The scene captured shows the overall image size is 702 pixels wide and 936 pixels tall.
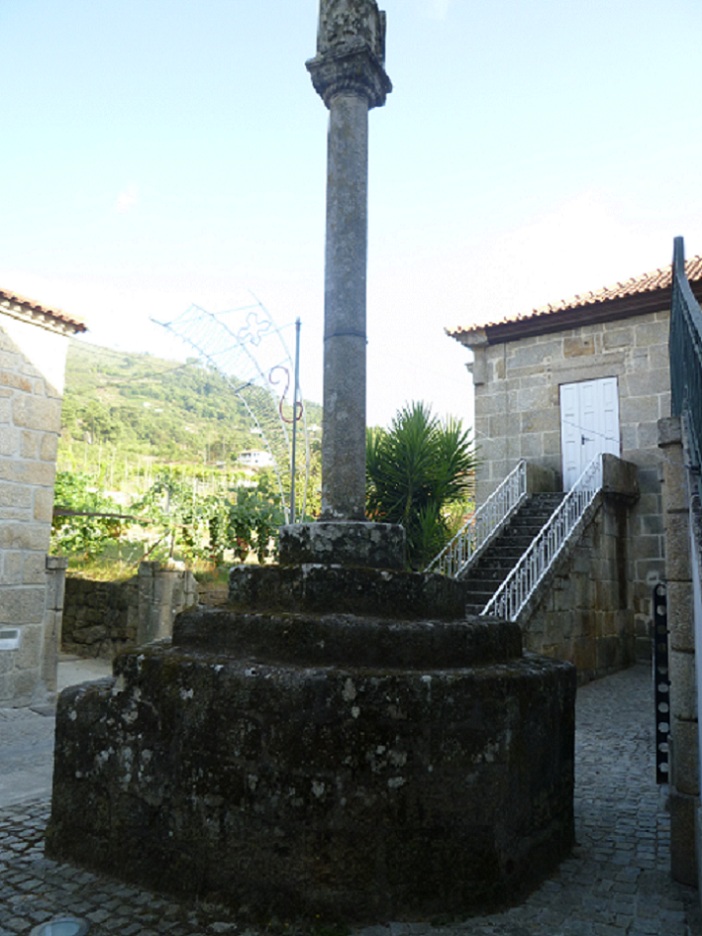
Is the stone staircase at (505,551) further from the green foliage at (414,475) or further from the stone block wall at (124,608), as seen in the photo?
the stone block wall at (124,608)

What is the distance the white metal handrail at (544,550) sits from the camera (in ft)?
26.7

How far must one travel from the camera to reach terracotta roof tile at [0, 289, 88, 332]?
7340mm

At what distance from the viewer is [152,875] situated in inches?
107

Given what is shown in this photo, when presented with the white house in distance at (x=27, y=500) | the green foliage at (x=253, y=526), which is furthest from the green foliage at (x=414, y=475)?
the white house in distance at (x=27, y=500)

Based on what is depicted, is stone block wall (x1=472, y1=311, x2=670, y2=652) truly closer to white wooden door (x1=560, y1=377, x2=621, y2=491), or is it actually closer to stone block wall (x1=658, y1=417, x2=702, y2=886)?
white wooden door (x1=560, y1=377, x2=621, y2=491)

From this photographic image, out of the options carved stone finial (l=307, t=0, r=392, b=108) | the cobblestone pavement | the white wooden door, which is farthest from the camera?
the white wooden door

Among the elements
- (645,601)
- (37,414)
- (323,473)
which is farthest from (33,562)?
(645,601)

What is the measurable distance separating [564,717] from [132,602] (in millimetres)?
8854

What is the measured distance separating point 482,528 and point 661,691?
6116mm

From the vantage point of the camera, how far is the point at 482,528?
35.1ft

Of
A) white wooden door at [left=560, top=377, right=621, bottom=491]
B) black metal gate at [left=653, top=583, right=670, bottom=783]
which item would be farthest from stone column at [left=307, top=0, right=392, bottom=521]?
white wooden door at [left=560, top=377, right=621, bottom=491]

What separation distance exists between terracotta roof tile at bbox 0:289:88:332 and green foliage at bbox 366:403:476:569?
4.74 m

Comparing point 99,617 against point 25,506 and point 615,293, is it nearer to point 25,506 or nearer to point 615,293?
point 25,506

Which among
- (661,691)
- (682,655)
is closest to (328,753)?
(682,655)
